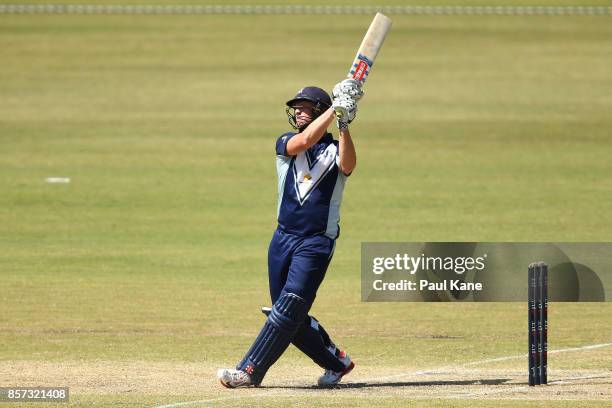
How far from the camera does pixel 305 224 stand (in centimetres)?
991

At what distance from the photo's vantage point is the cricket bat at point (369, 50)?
987 cm

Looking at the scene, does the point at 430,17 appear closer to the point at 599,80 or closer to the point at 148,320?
the point at 599,80

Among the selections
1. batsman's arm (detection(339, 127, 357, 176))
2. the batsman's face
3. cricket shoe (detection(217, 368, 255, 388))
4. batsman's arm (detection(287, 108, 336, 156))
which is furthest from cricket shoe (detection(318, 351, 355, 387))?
the batsman's face

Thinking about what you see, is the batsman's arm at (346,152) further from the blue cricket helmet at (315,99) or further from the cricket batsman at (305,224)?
the blue cricket helmet at (315,99)

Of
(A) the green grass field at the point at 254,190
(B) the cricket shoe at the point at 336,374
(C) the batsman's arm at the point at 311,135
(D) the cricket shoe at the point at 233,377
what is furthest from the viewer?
(A) the green grass field at the point at 254,190

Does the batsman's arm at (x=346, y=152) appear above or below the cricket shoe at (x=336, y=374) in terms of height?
above

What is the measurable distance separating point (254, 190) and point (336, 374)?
505 inches

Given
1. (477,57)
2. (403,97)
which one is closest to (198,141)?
(403,97)

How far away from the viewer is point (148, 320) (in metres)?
13.8

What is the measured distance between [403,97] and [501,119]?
12.1 ft

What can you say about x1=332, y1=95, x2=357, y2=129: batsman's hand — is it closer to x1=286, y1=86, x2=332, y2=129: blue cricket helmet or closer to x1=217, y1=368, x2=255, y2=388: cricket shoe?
x1=286, y1=86, x2=332, y2=129: blue cricket helmet

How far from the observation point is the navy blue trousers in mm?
9820

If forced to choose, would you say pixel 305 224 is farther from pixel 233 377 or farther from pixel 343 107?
pixel 233 377

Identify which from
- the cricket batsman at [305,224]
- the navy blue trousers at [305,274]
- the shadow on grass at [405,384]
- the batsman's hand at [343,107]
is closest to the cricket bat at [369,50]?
the cricket batsman at [305,224]
